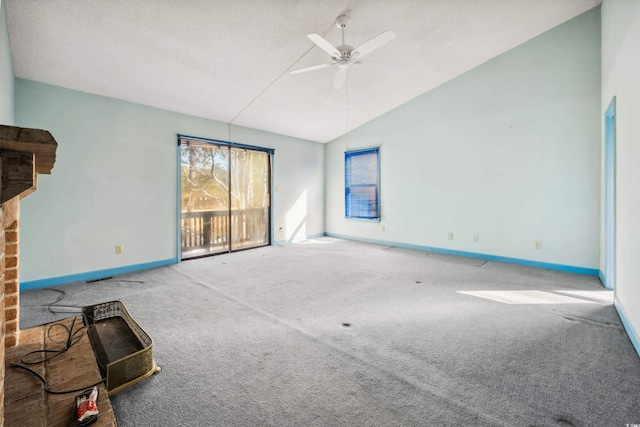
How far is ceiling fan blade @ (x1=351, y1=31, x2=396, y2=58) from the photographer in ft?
8.91

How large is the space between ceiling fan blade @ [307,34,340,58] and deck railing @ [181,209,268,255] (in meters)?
3.58

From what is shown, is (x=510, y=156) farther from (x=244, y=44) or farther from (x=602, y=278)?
(x=244, y=44)

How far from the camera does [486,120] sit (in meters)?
4.71

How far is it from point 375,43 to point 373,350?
2864mm

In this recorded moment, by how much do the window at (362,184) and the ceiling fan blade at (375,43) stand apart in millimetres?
3339

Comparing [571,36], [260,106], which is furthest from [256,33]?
[571,36]

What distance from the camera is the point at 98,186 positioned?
3.82 metres

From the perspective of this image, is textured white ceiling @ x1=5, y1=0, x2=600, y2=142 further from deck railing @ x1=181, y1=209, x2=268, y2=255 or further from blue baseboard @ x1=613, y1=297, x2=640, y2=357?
blue baseboard @ x1=613, y1=297, x2=640, y2=357

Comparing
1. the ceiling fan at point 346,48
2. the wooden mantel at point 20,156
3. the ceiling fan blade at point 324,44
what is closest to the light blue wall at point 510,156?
the ceiling fan at point 346,48

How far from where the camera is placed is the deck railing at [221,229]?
17.3 feet

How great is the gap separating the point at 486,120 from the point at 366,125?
2.52 metres

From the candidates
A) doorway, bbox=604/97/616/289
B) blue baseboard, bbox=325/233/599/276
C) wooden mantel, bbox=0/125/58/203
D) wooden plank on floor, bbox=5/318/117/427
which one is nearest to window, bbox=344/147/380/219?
blue baseboard, bbox=325/233/599/276

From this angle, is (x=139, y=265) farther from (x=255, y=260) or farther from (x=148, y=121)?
(x=148, y=121)

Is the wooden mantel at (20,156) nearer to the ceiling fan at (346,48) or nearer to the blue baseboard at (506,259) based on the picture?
the ceiling fan at (346,48)
